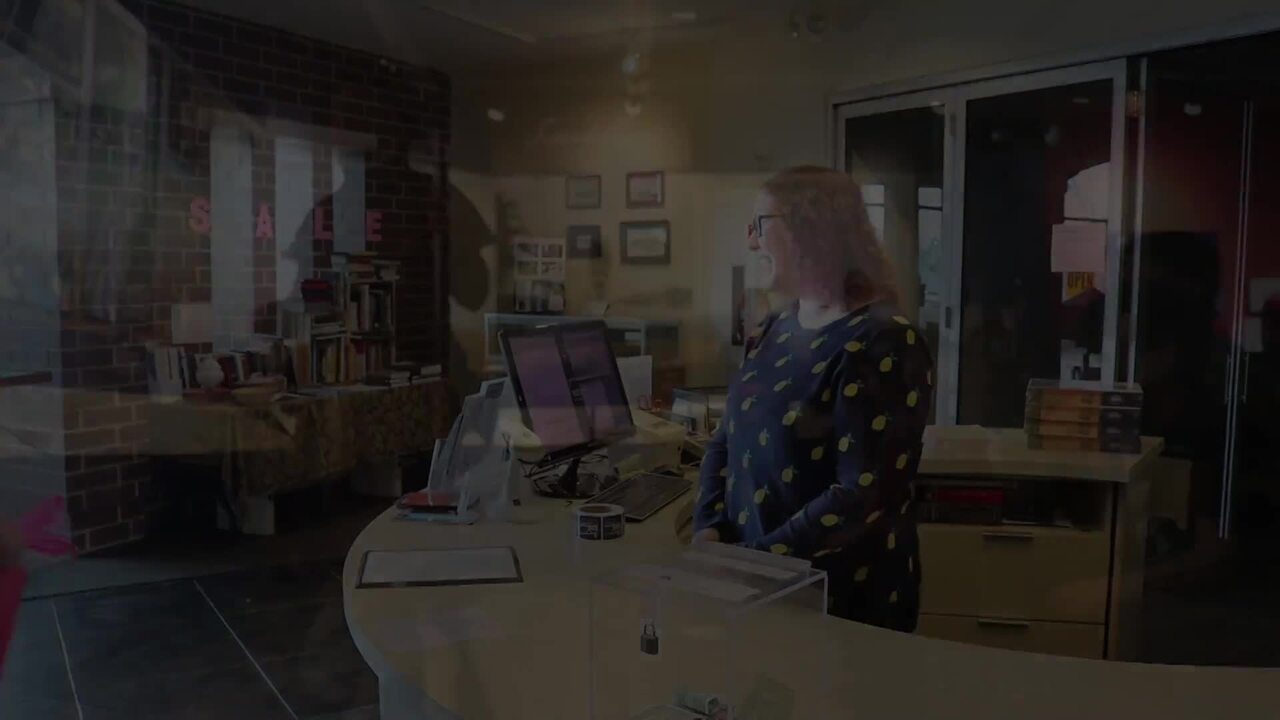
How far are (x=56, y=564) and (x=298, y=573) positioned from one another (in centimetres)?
83

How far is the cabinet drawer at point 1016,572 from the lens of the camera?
237 centimetres

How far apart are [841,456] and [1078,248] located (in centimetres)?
235

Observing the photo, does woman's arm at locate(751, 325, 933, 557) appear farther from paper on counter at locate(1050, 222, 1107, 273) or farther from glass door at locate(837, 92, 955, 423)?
paper on counter at locate(1050, 222, 1107, 273)

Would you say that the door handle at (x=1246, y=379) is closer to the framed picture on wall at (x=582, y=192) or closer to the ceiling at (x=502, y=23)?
the ceiling at (x=502, y=23)

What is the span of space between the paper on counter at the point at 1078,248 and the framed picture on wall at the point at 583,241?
1.66m

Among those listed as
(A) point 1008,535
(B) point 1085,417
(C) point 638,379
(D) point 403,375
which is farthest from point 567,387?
(D) point 403,375

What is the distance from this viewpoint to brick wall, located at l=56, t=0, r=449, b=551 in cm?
387

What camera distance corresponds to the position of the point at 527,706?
1.15m

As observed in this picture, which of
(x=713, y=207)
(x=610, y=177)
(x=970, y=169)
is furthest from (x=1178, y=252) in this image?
(x=610, y=177)

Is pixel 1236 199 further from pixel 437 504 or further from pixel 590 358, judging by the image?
pixel 437 504

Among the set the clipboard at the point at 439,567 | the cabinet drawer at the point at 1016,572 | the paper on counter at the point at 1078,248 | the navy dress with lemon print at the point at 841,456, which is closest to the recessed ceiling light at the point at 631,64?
the paper on counter at the point at 1078,248

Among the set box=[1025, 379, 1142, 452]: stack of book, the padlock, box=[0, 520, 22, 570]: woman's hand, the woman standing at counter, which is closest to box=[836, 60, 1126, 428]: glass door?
box=[1025, 379, 1142, 452]: stack of book

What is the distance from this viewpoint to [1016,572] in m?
2.38

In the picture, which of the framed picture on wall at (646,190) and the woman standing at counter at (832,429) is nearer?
the woman standing at counter at (832,429)
